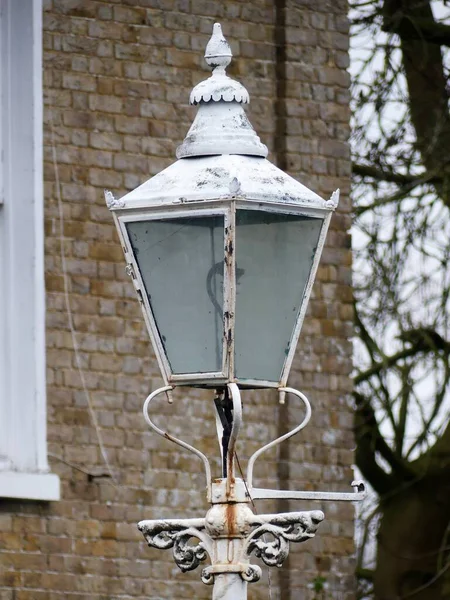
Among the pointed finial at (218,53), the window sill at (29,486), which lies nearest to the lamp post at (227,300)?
the pointed finial at (218,53)

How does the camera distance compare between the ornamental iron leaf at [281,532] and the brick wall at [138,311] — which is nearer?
the ornamental iron leaf at [281,532]

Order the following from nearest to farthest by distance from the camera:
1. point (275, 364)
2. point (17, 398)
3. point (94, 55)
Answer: point (275, 364), point (17, 398), point (94, 55)

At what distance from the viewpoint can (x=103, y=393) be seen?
8461mm

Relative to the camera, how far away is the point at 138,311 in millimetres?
8625

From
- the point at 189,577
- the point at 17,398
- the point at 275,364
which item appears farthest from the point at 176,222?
the point at 189,577

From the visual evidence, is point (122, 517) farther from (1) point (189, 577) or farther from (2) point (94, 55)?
(2) point (94, 55)

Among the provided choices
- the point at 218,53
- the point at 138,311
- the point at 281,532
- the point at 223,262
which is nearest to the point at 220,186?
the point at 223,262

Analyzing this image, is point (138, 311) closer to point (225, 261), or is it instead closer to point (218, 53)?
point (218, 53)

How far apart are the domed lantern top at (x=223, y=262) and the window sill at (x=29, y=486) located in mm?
3599

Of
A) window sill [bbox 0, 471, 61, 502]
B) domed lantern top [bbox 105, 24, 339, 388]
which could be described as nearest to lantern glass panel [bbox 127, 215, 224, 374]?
domed lantern top [bbox 105, 24, 339, 388]

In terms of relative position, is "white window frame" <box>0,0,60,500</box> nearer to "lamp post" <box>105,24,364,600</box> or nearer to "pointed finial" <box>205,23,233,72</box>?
"pointed finial" <box>205,23,233,72</box>

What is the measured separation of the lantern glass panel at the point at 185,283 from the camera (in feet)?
14.3

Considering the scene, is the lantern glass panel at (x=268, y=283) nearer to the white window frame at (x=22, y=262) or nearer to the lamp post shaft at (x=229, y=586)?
the lamp post shaft at (x=229, y=586)

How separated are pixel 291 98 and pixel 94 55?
108cm
